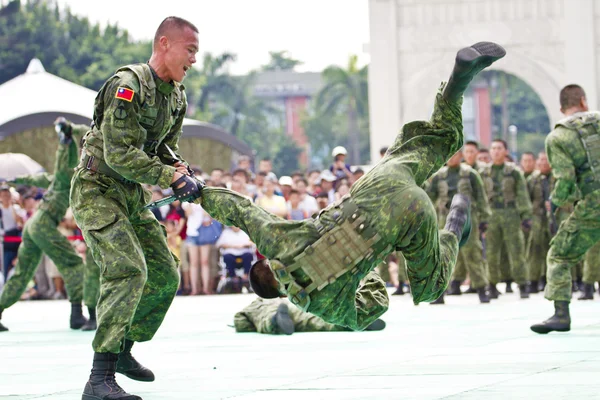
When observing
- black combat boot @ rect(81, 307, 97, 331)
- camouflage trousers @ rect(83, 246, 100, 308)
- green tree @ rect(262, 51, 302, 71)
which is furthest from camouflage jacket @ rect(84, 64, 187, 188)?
green tree @ rect(262, 51, 302, 71)

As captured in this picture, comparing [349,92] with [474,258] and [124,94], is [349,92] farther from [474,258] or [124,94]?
[124,94]

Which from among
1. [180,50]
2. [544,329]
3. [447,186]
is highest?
[180,50]

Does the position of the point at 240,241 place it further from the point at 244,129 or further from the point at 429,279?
the point at 244,129

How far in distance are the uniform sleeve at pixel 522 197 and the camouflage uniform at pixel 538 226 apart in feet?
2.45

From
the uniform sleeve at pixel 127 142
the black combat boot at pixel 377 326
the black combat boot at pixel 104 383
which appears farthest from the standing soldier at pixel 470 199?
the black combat boot at pixel 104 383

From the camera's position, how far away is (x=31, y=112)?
25.4 metres

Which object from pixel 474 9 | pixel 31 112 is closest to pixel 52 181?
pixel 31 112

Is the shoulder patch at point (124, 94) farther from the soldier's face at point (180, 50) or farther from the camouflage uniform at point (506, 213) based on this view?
the camouflage uniform at point (506, 213)

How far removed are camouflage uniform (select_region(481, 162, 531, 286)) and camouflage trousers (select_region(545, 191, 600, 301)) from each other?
254 inches

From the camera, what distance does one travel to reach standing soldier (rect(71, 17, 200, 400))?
6.40 meters

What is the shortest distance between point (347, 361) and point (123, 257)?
239 cm

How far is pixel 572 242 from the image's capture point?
949 cm

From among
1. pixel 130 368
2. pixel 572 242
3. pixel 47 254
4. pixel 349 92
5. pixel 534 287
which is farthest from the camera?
pixel 349 92

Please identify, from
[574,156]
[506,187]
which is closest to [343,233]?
[574,156]
